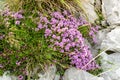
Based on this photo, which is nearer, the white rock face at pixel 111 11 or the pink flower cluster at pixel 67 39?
the pink flower cluster at pixel 67 39

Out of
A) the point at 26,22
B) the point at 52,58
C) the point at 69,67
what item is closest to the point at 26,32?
the point at 26,22

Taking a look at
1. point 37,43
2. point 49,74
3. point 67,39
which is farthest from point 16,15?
point 49,74

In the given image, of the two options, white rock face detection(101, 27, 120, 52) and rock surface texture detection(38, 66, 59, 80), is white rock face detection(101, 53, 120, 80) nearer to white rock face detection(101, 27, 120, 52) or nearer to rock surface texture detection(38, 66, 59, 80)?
white rock face detection(101, 27, 120, 52)

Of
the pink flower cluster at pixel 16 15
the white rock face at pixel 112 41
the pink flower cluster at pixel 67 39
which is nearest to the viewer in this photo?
the pink flower cluster at pixel 67 39

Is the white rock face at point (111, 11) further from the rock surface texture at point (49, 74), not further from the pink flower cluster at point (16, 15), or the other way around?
the pink flower cluster at point (16, 15)

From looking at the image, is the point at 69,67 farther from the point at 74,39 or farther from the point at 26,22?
the point at 26,22

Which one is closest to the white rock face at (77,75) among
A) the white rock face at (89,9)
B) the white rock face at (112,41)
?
the white rock face at (112,41)
